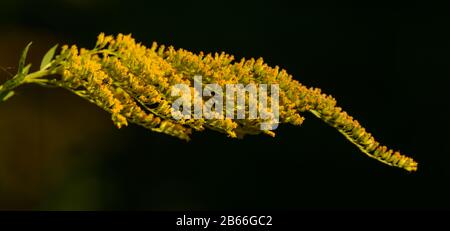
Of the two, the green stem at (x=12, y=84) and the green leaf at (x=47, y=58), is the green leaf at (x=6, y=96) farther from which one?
the green leaf at (x=47, y=58)

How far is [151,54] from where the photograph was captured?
172 cm

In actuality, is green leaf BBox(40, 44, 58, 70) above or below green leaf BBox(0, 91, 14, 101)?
above

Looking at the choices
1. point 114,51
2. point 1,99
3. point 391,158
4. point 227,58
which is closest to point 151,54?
point 114,51

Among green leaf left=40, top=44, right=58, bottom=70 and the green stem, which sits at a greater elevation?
green leaf left=40, top=44, right=58, bottom=70

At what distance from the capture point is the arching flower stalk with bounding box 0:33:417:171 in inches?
64.5

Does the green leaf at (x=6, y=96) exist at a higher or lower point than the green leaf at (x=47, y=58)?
lower

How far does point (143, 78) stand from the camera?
1.68 m

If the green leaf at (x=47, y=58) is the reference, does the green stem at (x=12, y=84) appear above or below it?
below

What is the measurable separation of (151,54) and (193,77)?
119 mm

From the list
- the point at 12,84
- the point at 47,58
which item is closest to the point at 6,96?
the point at 12,84

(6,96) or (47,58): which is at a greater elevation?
(47,58)

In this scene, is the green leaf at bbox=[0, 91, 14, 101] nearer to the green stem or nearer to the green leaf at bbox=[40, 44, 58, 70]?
the green stem

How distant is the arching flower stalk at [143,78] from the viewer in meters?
1.64

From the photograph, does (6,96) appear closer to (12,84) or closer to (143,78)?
(12,84)
